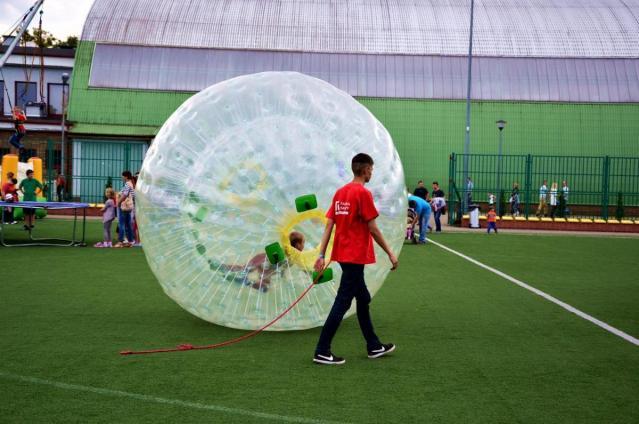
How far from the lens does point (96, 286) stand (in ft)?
37.5

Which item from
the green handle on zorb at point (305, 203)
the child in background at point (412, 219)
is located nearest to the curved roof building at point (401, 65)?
the child in background at point (412, 219)

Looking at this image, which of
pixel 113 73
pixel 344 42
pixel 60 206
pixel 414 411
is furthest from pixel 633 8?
pixel 414 411

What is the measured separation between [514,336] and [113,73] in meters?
32.5

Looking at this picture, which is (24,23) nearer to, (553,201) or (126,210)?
(126,210)

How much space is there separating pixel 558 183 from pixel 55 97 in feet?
93.6

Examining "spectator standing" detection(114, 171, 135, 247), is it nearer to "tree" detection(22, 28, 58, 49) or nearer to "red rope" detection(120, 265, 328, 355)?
"red rope" detection(120, 265, 328, 355)

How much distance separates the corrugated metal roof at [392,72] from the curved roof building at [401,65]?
2.3 inches

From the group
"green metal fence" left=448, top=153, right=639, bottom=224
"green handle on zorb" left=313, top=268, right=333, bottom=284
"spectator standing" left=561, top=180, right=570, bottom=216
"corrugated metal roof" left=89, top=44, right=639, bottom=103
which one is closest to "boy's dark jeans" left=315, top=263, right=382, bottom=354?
"green handle on zorb" left=313, top=268, right=333, bottom=284

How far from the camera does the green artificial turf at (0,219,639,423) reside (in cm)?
543

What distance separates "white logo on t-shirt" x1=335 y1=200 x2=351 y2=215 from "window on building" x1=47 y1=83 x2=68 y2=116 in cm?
4245

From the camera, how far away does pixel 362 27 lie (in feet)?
128

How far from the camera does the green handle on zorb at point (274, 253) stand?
7566mm

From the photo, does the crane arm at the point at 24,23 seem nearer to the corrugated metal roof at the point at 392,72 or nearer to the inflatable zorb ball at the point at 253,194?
the corrugated metal roof at the point at 392,72

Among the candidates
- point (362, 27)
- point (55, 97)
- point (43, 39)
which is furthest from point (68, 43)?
point (362, 27)
